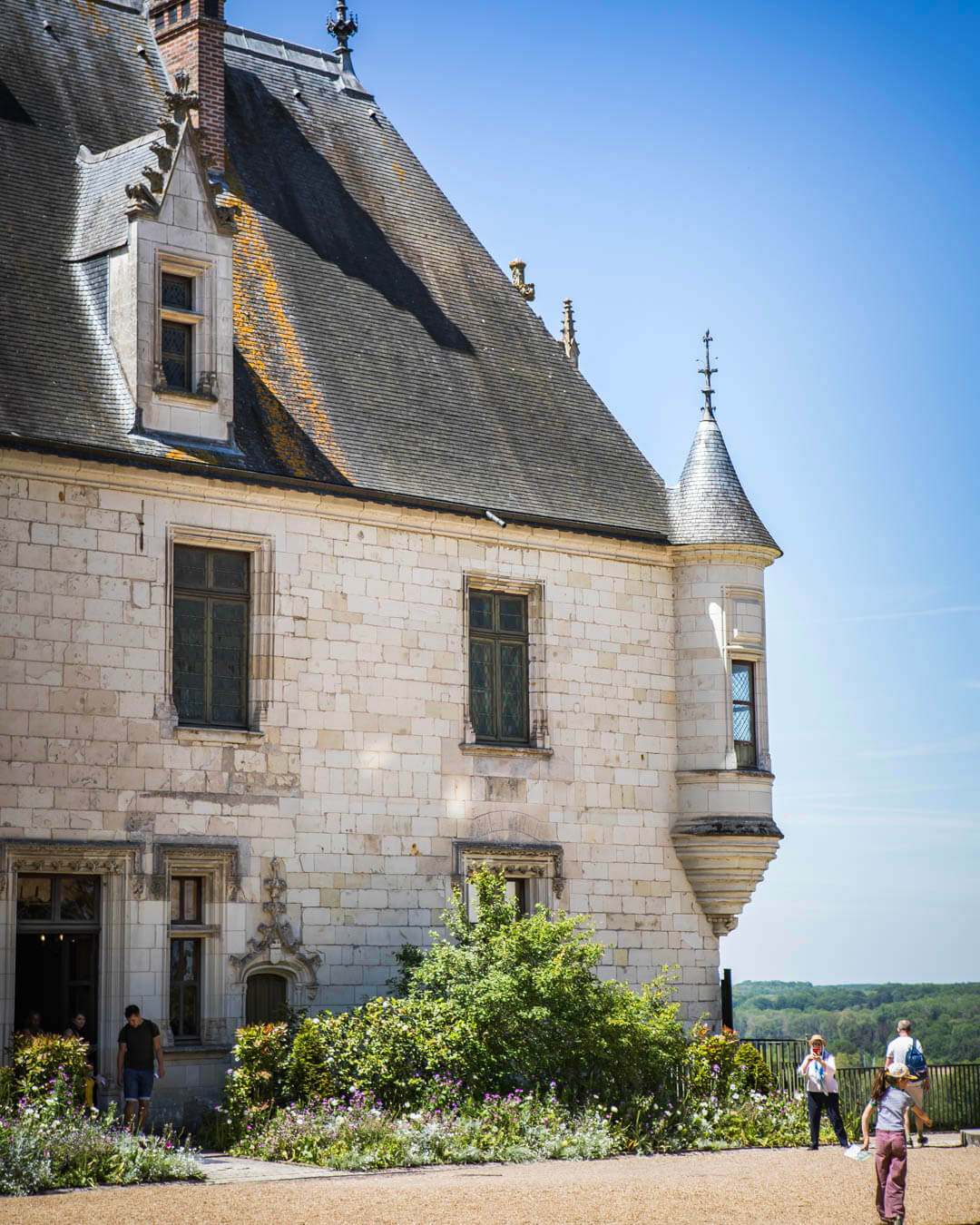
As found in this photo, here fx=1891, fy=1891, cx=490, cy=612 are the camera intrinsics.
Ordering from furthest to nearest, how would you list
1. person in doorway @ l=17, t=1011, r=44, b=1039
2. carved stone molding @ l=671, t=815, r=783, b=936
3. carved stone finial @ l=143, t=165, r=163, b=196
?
carved stone molding @ l=671, t=815, r=783, b=936, carved stone finial @ l=143, t=165, r=163, b=196, person in doorway @ l=17, t=1011, r=44, b=1039

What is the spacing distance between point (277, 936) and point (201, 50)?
36.2 ft

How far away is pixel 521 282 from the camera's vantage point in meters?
26.7

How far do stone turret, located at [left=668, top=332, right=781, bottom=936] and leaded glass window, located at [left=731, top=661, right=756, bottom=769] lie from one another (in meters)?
0.01

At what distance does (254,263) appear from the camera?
22.4m

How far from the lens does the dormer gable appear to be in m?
19.6

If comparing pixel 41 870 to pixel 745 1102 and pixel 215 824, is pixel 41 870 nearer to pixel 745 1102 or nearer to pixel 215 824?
pixel 215 824

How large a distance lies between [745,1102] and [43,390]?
10.2m

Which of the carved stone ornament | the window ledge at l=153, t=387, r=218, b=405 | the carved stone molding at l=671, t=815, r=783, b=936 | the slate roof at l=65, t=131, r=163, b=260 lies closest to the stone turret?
the carved stone molding at l=671, t=815, r=783, b=936

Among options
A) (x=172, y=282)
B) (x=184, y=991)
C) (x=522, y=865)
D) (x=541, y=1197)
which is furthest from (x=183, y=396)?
(x=541, y=1197)

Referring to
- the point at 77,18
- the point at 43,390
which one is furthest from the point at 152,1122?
the point at 77,18

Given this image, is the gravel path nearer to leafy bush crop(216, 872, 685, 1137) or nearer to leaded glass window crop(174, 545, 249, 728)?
leafy bush crop(216, 872, 685, 1137)

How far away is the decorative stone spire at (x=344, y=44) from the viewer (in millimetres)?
26672

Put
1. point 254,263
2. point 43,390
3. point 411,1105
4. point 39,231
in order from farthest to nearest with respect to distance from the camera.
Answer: point 254,263
point 39,231
point 43,390
point 411,1105

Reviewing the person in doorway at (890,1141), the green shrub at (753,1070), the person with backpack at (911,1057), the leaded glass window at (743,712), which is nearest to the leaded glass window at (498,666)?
the leaded glass window at (743,712)
